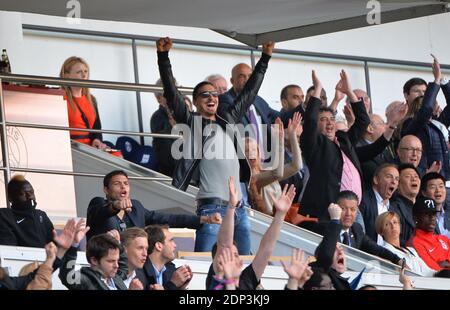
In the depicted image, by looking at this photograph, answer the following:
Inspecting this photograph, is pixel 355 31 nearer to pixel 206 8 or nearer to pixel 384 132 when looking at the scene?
pixel 384 132

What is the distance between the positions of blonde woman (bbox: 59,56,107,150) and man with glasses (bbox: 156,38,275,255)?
1.16 metres

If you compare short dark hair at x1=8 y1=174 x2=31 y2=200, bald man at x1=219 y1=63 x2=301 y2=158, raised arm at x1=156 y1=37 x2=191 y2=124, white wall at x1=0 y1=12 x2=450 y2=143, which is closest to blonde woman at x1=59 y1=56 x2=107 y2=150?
white wall at x1=0 y1=12 x2=450 y2=143

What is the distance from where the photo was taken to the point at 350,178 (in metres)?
9.84

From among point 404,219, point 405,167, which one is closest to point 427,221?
point 404,219

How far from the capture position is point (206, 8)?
31.7 ft

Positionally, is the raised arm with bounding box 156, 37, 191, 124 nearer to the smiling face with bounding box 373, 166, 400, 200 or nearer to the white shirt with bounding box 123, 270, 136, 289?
the white shirt with bounding box 123, 270, 136, 289

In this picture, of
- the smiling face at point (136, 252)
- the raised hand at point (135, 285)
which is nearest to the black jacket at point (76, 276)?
the raised hand at point (135, 285)

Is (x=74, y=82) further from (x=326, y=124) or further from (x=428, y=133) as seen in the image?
(x=428, y=133)

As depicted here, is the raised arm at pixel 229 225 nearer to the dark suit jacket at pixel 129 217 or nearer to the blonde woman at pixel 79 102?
the dark suit jacket at pixel 129 217

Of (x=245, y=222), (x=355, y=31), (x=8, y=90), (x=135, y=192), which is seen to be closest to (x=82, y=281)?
(x=245, y=222)

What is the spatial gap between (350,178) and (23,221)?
2.38 m

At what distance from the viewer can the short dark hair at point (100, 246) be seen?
7539 millimetres

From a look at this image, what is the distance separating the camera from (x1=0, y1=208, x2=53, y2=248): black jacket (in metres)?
8.26
